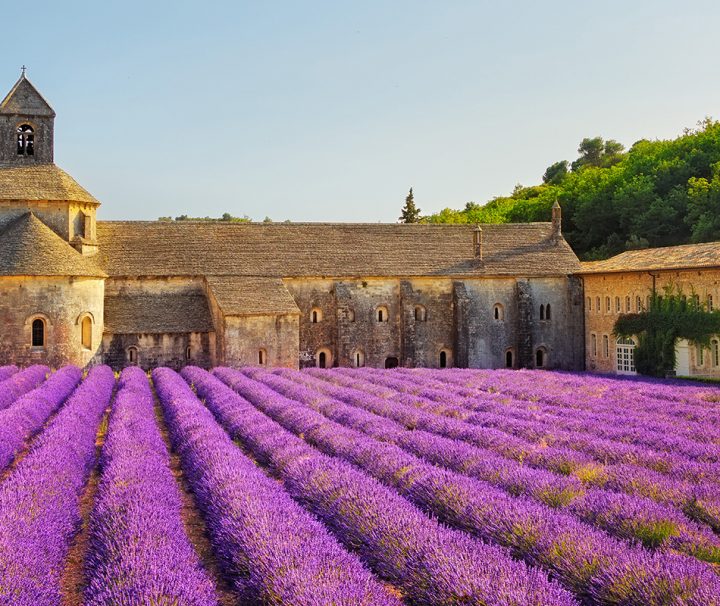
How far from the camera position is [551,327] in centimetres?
3759

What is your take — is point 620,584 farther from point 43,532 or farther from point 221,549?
point 43,532

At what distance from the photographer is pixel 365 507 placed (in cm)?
827

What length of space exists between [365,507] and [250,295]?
2433 cm

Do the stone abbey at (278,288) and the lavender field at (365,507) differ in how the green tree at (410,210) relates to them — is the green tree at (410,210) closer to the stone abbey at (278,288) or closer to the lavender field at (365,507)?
the stone abbey at (278,288)

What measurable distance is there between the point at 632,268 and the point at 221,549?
2829cm

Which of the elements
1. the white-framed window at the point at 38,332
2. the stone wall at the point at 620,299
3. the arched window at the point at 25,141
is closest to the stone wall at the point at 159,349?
the white-framed window at the point at 38,332

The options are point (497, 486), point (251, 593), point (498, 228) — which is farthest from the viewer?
point (498, 228)

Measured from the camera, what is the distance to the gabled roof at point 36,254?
28.6 m

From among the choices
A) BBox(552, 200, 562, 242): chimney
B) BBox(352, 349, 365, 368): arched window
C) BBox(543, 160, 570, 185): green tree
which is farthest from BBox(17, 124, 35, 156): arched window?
BBox(543, 160, 570, 185): green tree

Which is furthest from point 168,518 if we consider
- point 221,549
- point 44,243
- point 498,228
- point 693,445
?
point 498,228

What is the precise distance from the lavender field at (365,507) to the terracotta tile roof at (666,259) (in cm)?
1386

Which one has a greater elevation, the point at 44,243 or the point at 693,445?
the point at 44,243

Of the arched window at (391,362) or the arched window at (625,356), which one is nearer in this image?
the arched window at (625,356)

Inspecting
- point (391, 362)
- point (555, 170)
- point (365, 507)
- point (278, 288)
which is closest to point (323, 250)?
point (278, 288)
